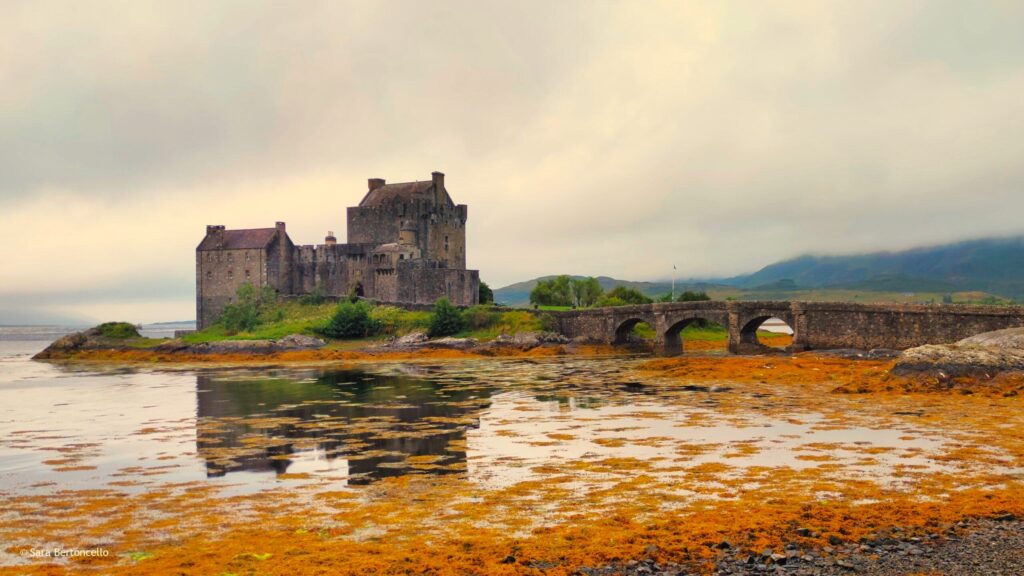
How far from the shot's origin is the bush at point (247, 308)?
87562mm

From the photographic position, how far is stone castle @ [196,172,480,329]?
89.4 m

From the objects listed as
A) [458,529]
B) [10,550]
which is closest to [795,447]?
[458,529]

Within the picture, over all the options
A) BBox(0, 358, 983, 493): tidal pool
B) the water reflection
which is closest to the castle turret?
the water reflection

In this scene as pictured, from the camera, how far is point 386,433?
81.4ft

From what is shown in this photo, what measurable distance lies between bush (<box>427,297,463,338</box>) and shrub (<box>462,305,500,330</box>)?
79cm

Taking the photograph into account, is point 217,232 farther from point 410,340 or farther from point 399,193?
point 410,340

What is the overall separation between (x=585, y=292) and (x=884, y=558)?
323ft

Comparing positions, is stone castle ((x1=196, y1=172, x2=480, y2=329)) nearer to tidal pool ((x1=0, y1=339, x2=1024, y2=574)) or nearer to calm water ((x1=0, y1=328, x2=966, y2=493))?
calm water ((x1=0, y1=328, x2=966, y2=493))

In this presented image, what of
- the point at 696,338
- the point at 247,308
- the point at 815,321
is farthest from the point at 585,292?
the point at 815,321

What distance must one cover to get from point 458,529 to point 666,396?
878 inches

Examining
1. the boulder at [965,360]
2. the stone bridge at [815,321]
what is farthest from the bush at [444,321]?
the boulder at [965,360]

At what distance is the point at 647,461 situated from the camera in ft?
63.1

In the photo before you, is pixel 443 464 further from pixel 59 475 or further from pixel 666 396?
pixel 666 396

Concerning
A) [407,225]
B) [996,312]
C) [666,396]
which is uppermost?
[407,225]
